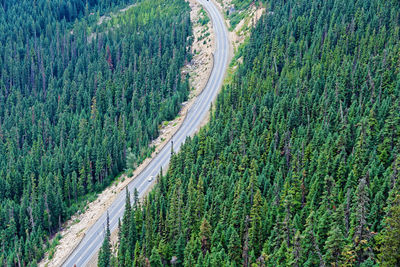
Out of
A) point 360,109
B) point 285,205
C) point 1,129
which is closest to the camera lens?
point 285,205

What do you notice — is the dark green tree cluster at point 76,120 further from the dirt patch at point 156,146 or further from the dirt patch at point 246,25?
the dirt patch at point 246,25

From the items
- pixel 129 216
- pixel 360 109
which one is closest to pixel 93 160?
pixel 129 216

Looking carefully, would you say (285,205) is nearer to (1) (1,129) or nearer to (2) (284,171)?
(2) (284,171)

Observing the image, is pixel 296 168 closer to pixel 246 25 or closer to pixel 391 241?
pixel 391 241

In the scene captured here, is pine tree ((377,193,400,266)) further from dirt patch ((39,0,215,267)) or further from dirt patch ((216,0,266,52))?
dirt patch ((216,0,266,52))

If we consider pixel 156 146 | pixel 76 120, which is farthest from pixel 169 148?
pixel 76 120

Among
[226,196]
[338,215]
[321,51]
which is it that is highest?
[321,51]

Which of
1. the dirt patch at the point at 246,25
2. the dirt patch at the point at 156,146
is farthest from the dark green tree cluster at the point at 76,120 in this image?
the dirt patch at the point at 246,25

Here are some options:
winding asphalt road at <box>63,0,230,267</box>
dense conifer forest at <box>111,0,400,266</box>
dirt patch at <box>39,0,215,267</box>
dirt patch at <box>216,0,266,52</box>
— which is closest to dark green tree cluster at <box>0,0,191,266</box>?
dirt patch at <box>39,0,215,267</box>
